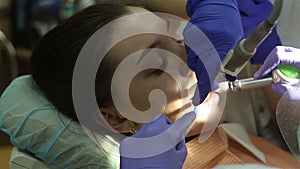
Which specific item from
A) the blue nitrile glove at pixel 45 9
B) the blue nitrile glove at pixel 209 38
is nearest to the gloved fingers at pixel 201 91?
the blue nitrile glove at pixel 209 38

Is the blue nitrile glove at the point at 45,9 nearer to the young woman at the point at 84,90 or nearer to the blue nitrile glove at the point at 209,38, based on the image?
the young woman at the point at 84,90

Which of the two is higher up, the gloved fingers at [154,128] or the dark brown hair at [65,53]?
the dark brown hair at [65,53]

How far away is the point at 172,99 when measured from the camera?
4.39ft

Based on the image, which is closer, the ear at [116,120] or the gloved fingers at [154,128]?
the gloved fingers at [154,128]

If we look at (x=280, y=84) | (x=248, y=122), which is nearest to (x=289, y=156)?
(x=248, y=122)

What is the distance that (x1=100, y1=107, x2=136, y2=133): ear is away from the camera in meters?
1.35

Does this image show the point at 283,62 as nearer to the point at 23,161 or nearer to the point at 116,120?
the point at 116,120

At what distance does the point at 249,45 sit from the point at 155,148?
330 mm

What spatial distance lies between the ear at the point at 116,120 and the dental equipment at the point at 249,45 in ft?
1.12

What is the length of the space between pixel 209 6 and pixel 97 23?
0.27m

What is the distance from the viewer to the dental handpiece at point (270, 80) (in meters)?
1.29

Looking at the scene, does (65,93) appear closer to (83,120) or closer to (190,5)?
(83,120)

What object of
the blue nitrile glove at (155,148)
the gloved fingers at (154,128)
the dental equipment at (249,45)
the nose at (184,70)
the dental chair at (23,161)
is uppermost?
the dental equipment at (249,45)

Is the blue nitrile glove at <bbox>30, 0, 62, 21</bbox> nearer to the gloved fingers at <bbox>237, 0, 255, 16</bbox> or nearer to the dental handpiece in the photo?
the gloved fingers at <bbox>237, 0, 255, 16</bbox>
